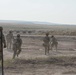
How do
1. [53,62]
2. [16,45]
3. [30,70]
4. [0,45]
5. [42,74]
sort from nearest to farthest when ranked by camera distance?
[0,45]
[42,74]
[30,70]
[53,62]
[16,45]

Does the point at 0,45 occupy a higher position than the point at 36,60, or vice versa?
the point at 0,45

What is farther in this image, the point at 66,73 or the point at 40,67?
the point at 40,67

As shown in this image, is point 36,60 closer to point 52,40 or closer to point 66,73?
point 66,73

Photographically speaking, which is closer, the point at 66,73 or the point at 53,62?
the point at 66,73

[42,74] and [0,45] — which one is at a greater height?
[0,45]

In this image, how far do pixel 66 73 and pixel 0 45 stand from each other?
245 inches

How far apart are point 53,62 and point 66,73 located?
3.40 metres

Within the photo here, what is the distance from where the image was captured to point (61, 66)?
57.8 ft

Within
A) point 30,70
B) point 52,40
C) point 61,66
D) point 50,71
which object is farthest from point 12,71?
point 52,40

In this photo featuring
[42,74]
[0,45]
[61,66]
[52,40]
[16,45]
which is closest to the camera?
[0,45]

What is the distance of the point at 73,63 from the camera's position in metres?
19.0

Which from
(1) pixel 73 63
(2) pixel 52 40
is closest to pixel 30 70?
(1) pixel 73 63

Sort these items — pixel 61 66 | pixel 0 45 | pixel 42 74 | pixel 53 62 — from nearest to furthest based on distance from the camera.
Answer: pixel 0 45
pixel 42 74
pixel 61 66
pixel 53 62

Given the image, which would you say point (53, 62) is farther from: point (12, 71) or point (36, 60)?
point (12, 71)
